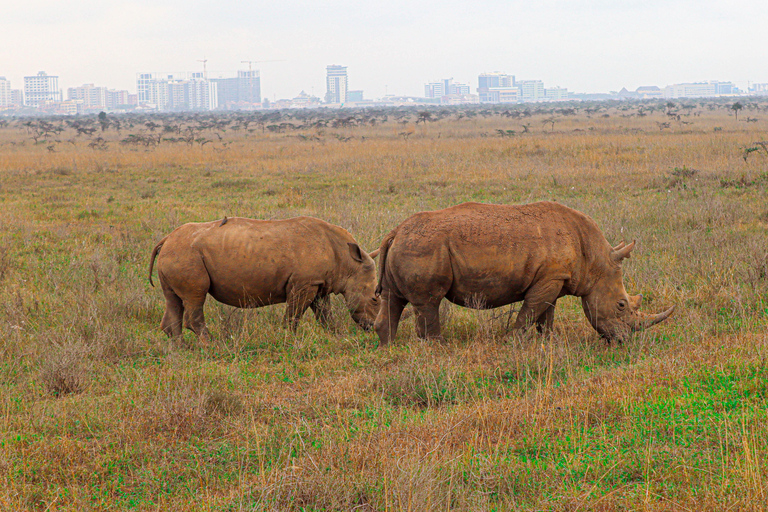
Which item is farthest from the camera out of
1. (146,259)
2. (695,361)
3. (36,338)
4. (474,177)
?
(474,177)

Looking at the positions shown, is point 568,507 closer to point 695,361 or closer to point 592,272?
point 695,361

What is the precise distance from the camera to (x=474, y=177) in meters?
18.9

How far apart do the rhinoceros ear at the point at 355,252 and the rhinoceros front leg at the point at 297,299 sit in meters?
0.47

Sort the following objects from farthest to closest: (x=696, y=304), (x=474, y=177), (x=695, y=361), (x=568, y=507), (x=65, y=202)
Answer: (x=474, y=177) → (x=65, y=202) → (x=696, y=304) → (x=695, y=361) → (x=568, y=507)

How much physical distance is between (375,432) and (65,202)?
1425 cm

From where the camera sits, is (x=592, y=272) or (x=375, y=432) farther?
(x=592, y=272)

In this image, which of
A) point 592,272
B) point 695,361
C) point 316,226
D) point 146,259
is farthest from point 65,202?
point 695,361

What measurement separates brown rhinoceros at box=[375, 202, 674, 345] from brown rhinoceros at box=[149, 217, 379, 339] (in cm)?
62

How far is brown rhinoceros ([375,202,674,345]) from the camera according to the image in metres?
6.40

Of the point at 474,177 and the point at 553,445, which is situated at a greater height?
the point at 474,177

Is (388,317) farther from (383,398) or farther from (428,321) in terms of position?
(383,398)

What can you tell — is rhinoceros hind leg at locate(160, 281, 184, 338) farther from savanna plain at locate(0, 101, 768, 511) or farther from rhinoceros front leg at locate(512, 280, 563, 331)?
rhinoceros front leg at locate(512, 280, 563, 331)

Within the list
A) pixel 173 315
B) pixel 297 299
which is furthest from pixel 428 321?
pixel 173 315

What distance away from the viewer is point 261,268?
6.96 m
